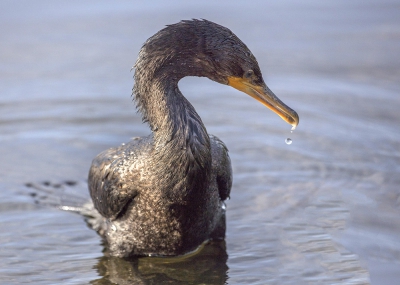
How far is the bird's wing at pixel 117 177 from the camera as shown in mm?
6250

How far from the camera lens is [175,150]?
19.4 ft

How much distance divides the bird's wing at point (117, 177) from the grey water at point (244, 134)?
56 centimetres

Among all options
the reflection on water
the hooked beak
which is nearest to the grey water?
the reflection on water

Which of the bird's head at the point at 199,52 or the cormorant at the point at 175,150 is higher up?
the bird's head at the point at 199,52

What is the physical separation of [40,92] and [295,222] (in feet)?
14.2

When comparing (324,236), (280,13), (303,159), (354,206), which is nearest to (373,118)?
(303,159)

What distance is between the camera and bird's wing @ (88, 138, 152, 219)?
6.25 meters

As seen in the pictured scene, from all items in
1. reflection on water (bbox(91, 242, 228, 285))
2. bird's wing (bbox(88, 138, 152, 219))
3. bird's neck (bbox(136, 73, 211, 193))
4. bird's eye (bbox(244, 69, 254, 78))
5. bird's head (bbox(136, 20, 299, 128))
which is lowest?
reflection on water (bbox(91, 242, 228, 285))

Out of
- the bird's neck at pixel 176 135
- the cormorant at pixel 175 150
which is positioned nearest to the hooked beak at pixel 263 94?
the cormorant at pixel 175 150

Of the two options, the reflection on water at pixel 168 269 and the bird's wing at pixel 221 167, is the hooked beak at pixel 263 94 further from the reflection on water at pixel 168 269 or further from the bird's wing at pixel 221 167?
the reflection on water at pixel 168 269

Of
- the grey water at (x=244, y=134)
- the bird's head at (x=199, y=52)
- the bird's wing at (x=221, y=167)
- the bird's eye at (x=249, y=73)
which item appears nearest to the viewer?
the bird's head at (x=199, y=52)

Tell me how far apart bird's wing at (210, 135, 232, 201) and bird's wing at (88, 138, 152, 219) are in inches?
24.6

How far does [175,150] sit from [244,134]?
296 cm

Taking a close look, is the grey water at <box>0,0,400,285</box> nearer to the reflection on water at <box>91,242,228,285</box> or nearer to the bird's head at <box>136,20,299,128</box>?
the reflection on water at <box>91,242,228,285</box>
